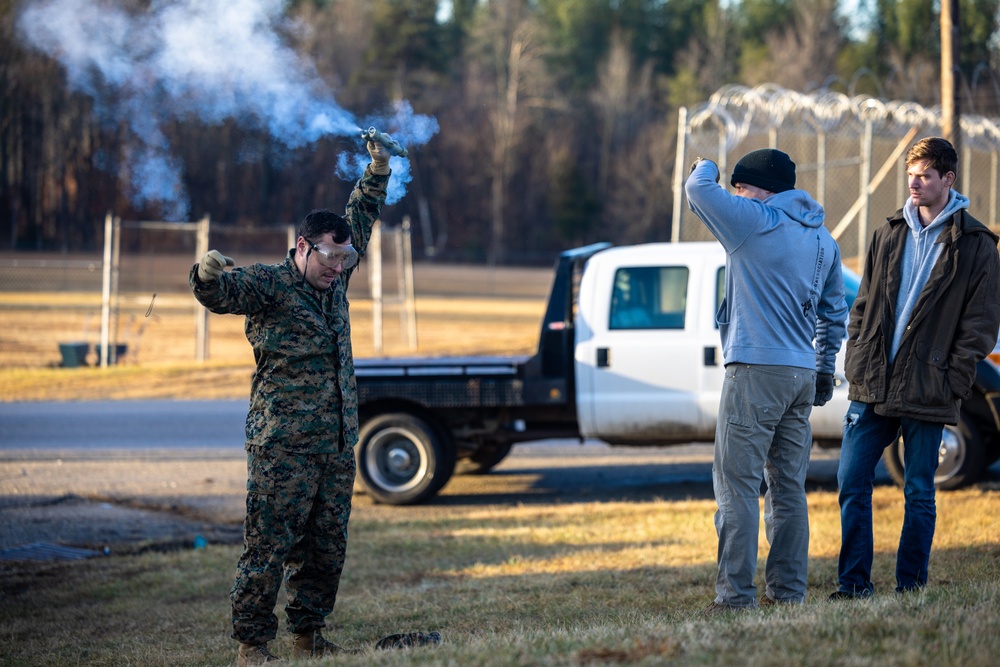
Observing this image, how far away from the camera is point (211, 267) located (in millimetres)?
4355

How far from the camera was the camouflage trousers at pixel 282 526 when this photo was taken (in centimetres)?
465

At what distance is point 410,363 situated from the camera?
9.26m

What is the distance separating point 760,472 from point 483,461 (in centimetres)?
570

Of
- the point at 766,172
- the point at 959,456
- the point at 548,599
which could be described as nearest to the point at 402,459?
the point at 548,599

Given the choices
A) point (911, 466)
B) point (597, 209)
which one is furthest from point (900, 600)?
point (597, 209)

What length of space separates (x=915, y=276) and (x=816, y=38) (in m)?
42.4

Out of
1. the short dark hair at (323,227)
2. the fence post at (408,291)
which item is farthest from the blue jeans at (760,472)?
the fence post at (408,291)

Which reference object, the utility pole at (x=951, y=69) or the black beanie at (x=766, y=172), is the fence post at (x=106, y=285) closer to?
the utility pole at (x=951, y=69)

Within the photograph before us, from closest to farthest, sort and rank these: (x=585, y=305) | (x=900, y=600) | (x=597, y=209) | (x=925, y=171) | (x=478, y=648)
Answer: (x=478, y=648) < (x=900, y=600) < (x=925, y=171) < (x=585, y=305) < (x=597, y=209)

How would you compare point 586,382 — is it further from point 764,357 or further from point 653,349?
point 764,357

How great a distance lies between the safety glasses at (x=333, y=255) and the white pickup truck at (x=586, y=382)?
4.28 metres

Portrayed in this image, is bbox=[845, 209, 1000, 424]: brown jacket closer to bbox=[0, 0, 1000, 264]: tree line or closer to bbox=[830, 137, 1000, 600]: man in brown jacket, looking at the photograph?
bbox=[830, 137, 1000, 600]: man in brown jacket

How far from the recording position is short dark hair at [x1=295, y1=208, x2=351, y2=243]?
4.75 m

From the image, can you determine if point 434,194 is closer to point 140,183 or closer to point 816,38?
point 816,38
